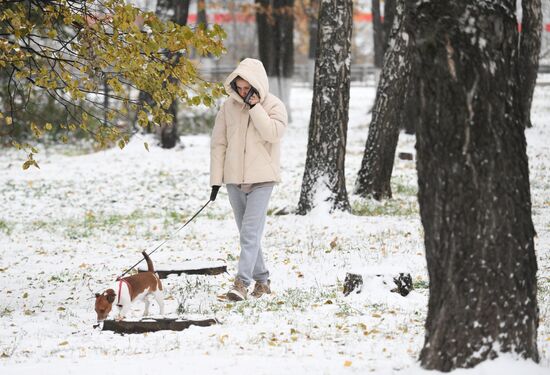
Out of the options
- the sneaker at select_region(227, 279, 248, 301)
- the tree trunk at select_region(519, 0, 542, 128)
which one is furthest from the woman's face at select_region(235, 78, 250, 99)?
the tree trunk at select_region(519, 0, 542, 128)

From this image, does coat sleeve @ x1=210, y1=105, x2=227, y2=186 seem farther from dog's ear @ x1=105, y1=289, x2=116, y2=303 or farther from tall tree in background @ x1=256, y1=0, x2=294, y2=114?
tall tree in background @ x1=256, y1=0, x2=294, y2=114

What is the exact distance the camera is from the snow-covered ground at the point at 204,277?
547cm

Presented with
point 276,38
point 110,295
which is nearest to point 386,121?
point 110,295

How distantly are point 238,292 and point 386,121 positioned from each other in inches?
267

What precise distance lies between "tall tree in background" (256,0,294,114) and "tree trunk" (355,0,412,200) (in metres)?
15.3

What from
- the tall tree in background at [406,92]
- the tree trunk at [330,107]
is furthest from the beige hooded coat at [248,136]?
the tree trunk at [330,107]

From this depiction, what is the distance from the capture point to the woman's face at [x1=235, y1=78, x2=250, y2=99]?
7391 millimetres

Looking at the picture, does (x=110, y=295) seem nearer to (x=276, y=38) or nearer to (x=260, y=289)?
(x=260, y=289)

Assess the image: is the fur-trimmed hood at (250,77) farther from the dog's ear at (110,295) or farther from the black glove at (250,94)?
the dog's ear at (110,295)

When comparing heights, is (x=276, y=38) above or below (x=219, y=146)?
above

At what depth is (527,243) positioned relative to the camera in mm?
4574

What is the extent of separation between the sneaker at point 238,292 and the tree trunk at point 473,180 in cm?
308

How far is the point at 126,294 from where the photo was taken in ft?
21.8

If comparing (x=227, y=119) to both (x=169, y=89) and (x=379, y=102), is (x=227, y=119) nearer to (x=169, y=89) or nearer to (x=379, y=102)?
(x=169, y=89)
